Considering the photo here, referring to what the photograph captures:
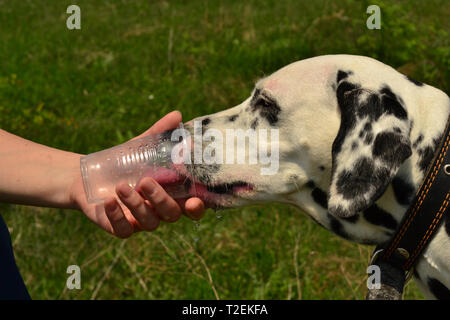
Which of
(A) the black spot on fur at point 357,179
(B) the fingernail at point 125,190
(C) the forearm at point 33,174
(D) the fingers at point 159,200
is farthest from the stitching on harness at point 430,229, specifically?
(C) the forearm at point 33,174

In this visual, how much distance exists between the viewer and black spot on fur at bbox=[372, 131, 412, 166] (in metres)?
2.28

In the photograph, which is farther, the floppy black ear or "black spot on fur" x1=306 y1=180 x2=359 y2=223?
"black spot on fur" x1=306 y1=180 x2=359 y2=223

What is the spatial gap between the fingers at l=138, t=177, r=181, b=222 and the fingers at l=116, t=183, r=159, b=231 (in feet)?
0.10

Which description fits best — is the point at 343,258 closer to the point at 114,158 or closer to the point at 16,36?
the point at 114,158

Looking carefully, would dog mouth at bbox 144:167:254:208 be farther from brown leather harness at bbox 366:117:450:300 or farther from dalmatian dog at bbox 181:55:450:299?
brown leather harness at bbox 366:117:450:300

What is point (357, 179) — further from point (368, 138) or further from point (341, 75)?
point (341, 75)

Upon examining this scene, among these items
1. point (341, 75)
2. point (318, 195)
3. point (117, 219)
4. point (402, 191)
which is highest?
point (341, 75)

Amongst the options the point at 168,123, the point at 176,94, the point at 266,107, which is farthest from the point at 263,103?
the point at 176,94

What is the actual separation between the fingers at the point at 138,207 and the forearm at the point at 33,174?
1.31 ft

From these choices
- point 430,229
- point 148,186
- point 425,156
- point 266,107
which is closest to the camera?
point 430,229

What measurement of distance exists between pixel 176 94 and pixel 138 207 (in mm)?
3696

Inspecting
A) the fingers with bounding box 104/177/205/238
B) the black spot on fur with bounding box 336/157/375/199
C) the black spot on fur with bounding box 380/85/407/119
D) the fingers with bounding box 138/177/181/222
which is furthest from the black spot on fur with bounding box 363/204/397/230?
the fingers with bounding box 138/177/181/222

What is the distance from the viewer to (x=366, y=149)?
7.72 ft

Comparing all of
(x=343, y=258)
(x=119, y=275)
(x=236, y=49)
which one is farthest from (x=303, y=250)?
(x=236, y=49)
